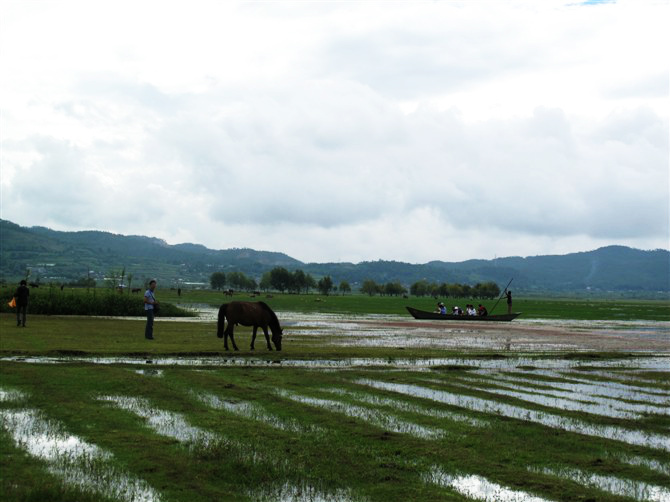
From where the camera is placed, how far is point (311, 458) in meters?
9.99

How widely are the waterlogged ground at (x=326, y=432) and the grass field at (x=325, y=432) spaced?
4cm

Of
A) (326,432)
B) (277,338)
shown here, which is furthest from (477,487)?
(277,338)

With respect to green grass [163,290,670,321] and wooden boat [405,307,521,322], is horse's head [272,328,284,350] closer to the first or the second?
wooden boat [405,307,521,322]

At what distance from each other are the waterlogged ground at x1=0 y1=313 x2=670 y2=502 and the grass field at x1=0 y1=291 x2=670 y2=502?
0.04 metres

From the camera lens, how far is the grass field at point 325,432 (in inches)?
342

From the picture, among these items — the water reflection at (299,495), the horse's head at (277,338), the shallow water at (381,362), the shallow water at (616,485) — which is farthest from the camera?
the horse's head at (277,338)

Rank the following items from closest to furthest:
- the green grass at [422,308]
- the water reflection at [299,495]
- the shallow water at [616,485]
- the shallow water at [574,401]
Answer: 1. the water reflection at [299,495]
2. the shallow water at [616,485]
3. the shallow water at [574,401]
4. the green grass at [422,308]

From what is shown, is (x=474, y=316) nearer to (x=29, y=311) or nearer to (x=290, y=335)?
(x=290, y=335)

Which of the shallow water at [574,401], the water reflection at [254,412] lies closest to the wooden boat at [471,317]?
the shallow water at [574,401]

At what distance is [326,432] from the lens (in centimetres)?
1179

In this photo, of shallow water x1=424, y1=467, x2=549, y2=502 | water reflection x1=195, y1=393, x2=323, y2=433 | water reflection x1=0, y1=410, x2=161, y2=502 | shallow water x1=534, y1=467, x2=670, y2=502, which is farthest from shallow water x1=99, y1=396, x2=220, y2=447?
shallow water x1=534, y1=467, x2=670, y2=502

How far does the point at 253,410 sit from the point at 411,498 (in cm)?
615

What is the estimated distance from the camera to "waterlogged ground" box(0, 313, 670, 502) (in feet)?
28.6

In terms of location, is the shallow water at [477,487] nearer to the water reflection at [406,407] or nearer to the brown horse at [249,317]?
the water reflection at [406,407]
